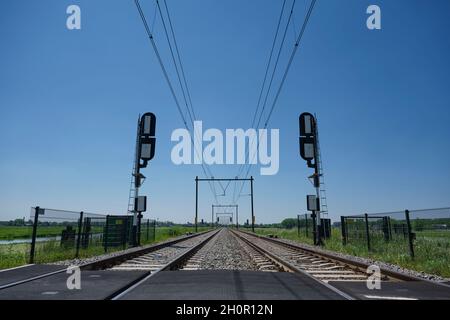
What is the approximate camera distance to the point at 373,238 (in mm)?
15570

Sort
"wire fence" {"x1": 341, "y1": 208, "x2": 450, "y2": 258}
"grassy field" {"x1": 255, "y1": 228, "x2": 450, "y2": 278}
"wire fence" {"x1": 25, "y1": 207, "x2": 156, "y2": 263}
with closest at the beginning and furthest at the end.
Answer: "grassy field" {"x1": 255, "y1": 228, "x2": 450, "y2": 278}, "wire fence" {"x1": 341, "y1": 208, "x2": 450, "y2": 258}, "wire fence" {"x1": 25, "y1": 207, "x2": 156, "y2": 263}

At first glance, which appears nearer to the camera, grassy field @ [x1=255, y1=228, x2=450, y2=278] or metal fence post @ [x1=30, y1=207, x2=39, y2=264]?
grassy field @ [x1=255, y1=228, x2=450, y2=278]

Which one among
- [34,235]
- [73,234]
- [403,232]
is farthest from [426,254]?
[73,234]

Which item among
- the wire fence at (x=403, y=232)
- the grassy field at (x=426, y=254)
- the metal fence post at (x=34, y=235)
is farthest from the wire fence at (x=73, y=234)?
the wire fence at (x=403, y=232)

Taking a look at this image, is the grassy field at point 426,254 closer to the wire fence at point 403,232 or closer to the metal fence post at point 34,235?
the wire fence at point 403,232

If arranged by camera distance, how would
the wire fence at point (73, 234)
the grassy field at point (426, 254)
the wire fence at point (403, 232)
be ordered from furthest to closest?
the wire fence at point (73, 234) → the wire fence at point (403, 232) → the grassy field at point (426, 254)

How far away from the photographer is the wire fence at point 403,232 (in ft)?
33.2

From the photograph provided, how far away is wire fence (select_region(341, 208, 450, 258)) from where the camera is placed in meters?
10.1

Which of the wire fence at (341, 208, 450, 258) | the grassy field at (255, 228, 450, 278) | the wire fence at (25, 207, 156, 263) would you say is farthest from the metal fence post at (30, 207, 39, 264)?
the wire fence at (341, 208, 450, 258)

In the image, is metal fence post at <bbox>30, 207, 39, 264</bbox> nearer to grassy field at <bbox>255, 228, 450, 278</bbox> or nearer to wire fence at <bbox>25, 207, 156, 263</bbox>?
wire fence at <bbox>25, 207, 156, 263</bbox>

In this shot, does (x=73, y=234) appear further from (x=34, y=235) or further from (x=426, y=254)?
(x=426, y=254)
